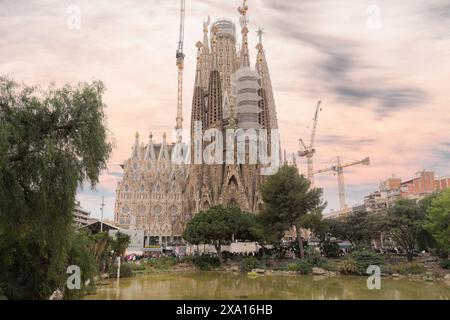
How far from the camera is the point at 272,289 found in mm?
24953

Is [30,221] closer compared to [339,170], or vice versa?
[30,221]

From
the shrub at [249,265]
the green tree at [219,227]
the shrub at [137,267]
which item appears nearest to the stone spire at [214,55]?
the green tree at [219,227]

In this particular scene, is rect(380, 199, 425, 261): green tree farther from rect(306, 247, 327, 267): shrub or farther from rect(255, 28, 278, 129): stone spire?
rect(255, 28, 278, 129): stone spire

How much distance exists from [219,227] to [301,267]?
32.5ft

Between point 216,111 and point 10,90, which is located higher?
point 216,111

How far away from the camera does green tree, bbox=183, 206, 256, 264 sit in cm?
4032

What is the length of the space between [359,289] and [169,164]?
2852 inches

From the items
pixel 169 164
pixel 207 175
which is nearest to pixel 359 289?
pixel 207 175

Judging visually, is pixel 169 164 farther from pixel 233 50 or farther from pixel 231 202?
pixel 233 50

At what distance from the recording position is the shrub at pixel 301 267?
34.0 m

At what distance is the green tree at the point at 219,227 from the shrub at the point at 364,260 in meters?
12.0

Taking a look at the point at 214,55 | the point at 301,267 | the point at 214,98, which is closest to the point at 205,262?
the point at 301,267
